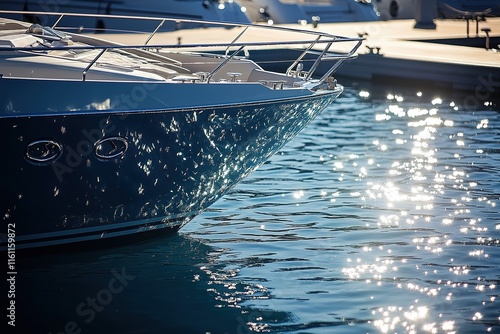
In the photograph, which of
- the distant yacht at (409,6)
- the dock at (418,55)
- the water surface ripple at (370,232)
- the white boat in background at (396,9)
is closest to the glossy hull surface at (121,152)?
the water surface ripple at (370,232)

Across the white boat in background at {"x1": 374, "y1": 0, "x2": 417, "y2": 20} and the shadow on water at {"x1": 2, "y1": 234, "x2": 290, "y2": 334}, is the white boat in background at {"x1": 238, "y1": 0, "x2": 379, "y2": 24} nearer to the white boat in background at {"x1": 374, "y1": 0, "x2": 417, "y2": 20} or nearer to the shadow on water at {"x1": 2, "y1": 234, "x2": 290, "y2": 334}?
the white boat in background at {"x1": 374, "y1": 0, "x2": 417, "y2": 20}

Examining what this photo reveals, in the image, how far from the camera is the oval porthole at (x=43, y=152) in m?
6.44

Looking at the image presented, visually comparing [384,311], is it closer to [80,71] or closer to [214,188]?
[214,188]

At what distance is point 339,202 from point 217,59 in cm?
188

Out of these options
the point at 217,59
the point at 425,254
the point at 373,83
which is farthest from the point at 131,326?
the point at 373,83

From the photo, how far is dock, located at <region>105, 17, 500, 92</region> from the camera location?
15.3 metres

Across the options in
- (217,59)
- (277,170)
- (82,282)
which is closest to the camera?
(82,282)

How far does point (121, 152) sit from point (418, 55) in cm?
1109

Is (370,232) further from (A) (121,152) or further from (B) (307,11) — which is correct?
(B) (307,11)

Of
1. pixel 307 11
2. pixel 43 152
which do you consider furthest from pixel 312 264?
pixel 307 11

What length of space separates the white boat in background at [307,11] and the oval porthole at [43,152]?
18.3 meters

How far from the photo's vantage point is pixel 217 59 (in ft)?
27.5

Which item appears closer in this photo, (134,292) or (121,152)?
(134,292)

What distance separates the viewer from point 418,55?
16.9m
